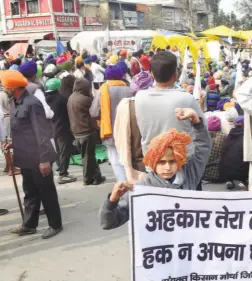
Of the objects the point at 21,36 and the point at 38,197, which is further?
the point at 21,36

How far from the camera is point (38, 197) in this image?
15.8 feet

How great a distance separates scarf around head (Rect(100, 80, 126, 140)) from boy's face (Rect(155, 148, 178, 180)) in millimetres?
2681

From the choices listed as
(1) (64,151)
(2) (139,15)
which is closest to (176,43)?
(1) (64,151)

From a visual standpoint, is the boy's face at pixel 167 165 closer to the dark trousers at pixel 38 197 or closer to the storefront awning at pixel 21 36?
the dark trousers at pixel 38 197

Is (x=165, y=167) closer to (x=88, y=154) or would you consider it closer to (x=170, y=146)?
(x=170, y=146)

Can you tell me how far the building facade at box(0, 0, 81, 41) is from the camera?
4072 centimetres

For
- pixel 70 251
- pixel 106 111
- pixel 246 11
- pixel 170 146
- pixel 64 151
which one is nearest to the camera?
pixel 170 146

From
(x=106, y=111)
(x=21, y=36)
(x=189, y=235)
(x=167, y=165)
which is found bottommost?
(x=189, y=235)

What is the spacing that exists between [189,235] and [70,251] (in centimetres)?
232

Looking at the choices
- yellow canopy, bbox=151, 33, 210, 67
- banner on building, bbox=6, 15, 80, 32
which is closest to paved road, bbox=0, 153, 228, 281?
yellow canopy, bbox=151, 33, 210, 67

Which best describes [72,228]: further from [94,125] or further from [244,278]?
[244,278]

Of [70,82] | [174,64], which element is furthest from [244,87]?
[70,82]

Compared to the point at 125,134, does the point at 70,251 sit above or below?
below

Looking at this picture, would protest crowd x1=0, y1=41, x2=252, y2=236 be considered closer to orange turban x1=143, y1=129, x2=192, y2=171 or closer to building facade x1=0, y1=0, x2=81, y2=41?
Result: orange turban x1=143, y1=129, x2=192, y2=171
